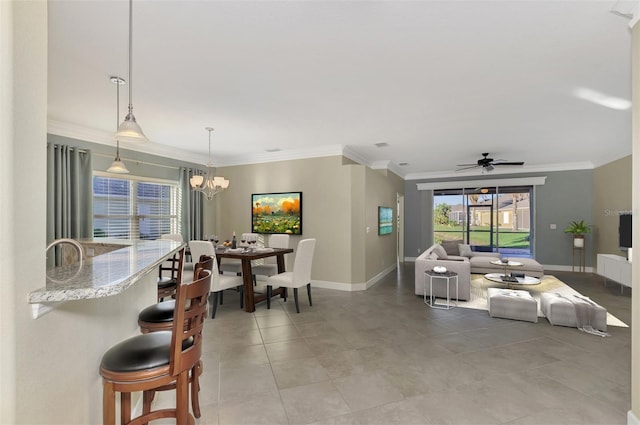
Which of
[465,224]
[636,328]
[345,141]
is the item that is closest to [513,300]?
[636,328]

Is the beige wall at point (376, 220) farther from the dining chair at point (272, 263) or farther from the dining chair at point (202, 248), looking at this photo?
the dining chair at point (202, 248)

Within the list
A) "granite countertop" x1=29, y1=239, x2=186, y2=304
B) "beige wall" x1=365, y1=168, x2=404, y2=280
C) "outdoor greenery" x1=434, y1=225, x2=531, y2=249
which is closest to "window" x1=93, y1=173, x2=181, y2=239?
"beige wall" x1=365, y1=168, x2=404, y2=280

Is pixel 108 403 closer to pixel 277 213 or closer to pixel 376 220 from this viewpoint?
pixel 277 213

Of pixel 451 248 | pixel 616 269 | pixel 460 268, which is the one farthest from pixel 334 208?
pixel 616 269

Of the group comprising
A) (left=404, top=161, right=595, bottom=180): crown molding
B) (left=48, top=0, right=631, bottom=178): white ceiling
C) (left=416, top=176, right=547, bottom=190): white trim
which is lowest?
(left=416, top=176, right=547, bottom=190): white trim

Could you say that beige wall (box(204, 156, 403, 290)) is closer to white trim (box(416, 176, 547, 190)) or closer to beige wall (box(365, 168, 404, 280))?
beige wall (box(365, 168, 404, 280))

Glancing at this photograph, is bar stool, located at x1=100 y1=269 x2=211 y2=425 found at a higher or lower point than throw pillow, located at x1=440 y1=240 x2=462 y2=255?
higher

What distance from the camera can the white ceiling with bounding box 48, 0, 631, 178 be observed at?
2090mm

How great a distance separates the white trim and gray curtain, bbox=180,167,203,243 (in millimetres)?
6299

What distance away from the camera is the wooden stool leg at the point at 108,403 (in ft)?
4.67

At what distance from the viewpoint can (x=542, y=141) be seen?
5.46 m

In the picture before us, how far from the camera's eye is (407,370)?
2701mm

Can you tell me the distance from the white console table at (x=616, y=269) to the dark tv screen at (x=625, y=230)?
296mm

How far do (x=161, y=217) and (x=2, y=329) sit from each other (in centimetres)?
543
